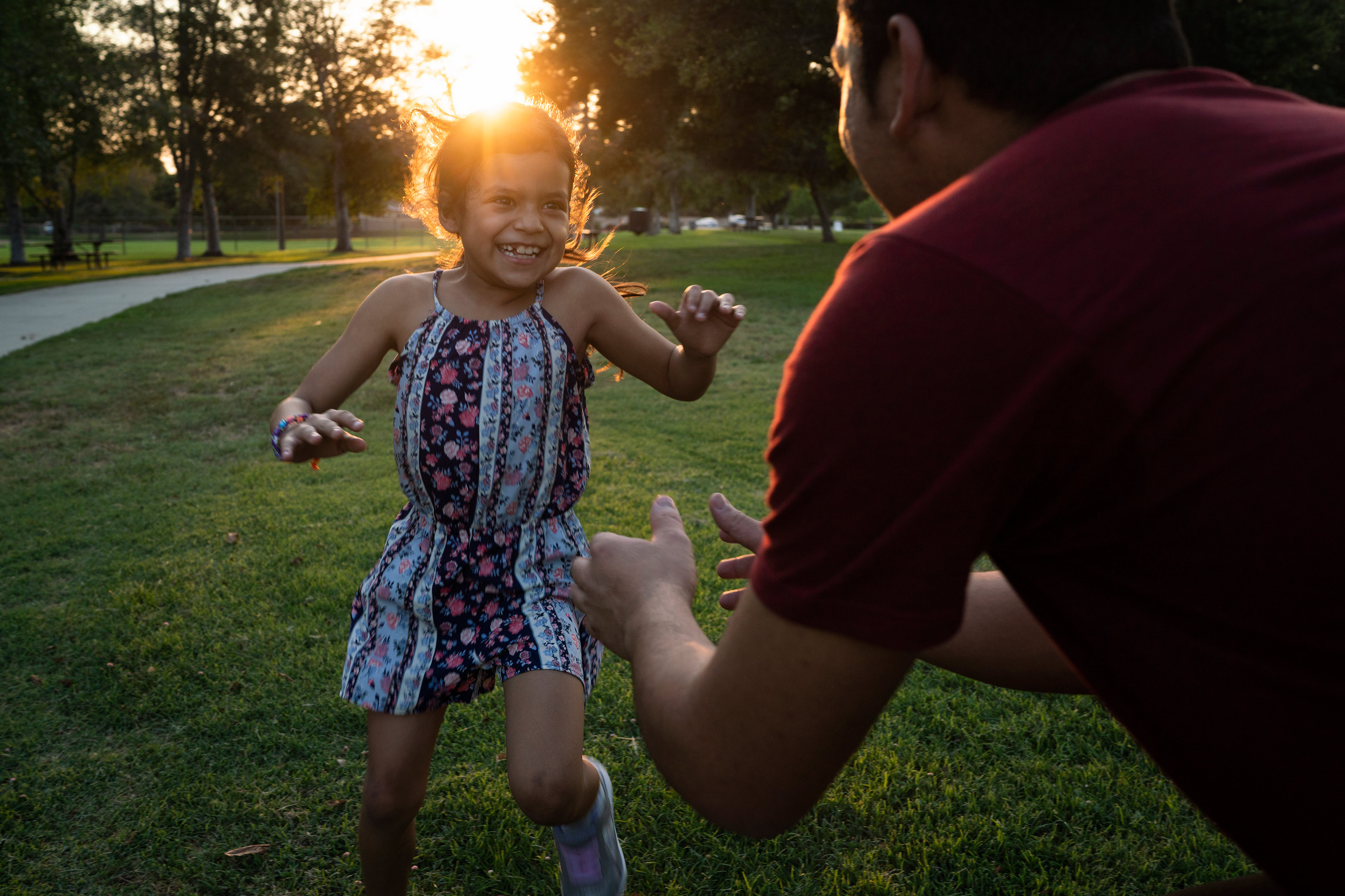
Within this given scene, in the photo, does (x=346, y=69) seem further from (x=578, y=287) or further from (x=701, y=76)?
(x=578, y=287)

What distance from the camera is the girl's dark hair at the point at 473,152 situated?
9.12ft

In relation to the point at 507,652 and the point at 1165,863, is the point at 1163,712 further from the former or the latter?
the point at 1165,863

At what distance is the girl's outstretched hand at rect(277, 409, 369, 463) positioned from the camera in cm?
227

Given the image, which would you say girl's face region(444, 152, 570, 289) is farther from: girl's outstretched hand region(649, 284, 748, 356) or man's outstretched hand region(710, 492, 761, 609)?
man's outstretched hand region(710, 492, 761, 609)

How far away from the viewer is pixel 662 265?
27859 millimetres

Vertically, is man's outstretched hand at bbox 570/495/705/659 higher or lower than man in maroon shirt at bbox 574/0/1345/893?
lower

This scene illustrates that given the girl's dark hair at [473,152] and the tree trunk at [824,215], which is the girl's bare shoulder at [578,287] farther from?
the tree trunk at [824,215]

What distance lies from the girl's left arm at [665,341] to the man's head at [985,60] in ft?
4.26

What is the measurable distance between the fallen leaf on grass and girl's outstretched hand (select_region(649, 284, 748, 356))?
2082mm

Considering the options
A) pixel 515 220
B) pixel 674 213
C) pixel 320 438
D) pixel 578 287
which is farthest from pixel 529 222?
pixel 674 213

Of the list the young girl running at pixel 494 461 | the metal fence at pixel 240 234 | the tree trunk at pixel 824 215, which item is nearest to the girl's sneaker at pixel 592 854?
the young girl running at pixel 494 461

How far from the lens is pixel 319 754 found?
11.5ft

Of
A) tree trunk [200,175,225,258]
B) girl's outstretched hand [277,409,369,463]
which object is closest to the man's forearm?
girl's outstretched hand [277,409,369,463]

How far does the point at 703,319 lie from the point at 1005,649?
46.8 inches
